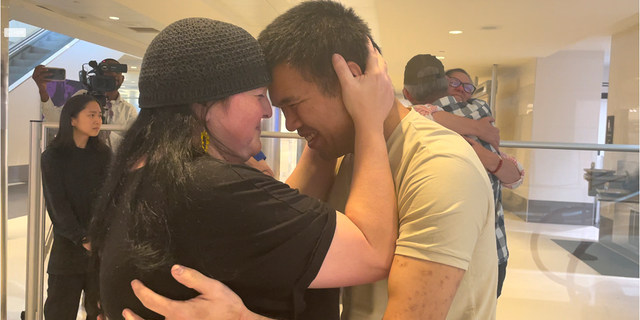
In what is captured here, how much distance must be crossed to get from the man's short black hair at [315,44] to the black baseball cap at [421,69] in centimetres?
139

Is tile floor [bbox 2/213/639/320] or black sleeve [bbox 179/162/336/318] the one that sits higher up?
black sleeve [bbox 179/162/336/318]

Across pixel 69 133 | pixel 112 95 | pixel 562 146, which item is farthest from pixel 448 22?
pixel 69 133

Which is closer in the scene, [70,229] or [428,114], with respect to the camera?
[428,114]

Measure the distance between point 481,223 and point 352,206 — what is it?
243mm

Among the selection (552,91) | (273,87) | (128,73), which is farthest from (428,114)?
(552,91)

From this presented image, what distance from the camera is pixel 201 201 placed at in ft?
2.29

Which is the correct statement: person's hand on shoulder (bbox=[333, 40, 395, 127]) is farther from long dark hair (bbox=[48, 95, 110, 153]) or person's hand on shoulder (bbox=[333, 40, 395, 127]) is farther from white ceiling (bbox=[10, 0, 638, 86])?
white ceiling (bbox=[10, 0, 638, 86])

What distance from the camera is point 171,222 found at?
71 cm

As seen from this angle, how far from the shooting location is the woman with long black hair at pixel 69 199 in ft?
8.28

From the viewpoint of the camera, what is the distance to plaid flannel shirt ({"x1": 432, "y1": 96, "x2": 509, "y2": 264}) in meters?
2.04

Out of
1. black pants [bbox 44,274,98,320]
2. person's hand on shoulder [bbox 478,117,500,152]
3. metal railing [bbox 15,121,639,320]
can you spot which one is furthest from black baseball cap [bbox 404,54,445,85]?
black pants [bbox 44,274,98,320]

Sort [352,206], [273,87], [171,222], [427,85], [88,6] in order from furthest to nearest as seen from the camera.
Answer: [88,6], [427,85], [273,87], [352,206], [171,222]

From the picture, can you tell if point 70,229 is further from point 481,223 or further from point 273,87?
point 481,223

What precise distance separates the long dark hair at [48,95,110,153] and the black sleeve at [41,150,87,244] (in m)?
0.06
